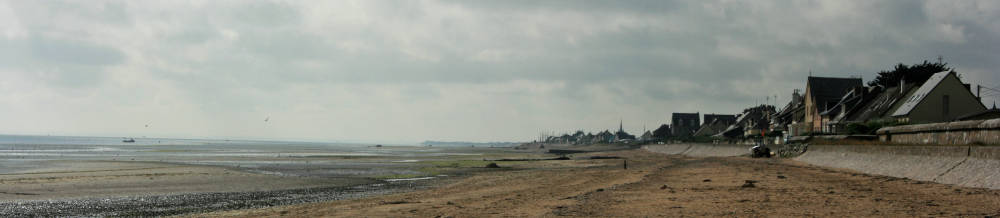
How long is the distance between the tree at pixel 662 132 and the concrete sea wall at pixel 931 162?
14746 cm

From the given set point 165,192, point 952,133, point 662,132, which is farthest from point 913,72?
point 662,132

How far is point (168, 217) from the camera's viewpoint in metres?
22.4

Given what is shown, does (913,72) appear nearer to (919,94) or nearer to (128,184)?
(919,94)

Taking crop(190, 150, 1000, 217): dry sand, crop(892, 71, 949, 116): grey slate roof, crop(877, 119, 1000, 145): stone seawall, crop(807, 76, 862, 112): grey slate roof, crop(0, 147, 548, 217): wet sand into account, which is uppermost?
crop(807, 76, 862, 112): grey slate roof

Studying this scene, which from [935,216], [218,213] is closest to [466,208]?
[218,213]

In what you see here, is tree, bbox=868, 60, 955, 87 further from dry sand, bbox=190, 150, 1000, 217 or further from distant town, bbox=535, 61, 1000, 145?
dry sand, bbox=190, 150, 1000, 217

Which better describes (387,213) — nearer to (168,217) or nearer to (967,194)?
(168,217)

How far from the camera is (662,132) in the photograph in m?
186

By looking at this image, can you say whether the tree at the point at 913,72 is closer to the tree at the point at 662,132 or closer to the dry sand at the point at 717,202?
the dry sand at the point at 717,202

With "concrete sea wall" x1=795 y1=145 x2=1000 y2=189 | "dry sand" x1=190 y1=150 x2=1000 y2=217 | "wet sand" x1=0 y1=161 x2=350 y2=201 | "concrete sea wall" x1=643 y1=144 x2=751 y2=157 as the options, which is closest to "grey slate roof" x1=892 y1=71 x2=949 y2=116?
"concrete sea wall" x1=643 y1=144 x2=751 y2=157

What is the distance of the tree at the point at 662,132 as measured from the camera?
184163 mm

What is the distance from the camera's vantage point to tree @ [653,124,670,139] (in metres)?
184

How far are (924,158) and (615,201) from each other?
14.4 meters

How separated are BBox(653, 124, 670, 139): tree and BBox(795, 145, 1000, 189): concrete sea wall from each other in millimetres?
147460
